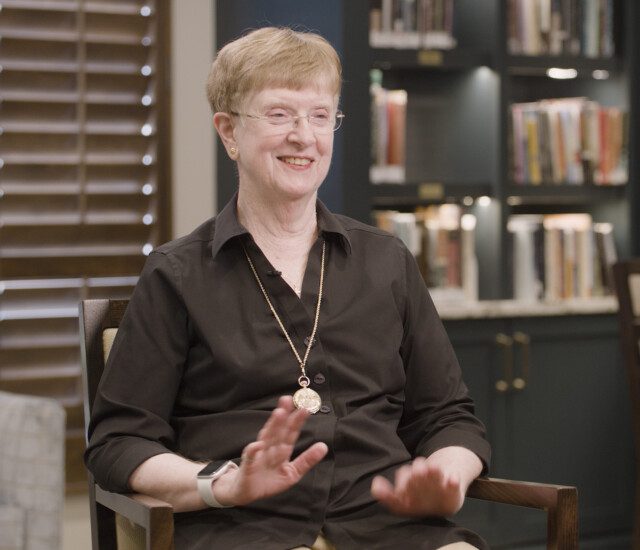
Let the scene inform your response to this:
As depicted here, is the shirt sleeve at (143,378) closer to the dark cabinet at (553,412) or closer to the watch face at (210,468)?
the watch face at (210,468)

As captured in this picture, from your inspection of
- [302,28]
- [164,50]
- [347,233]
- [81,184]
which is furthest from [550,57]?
[347,233]

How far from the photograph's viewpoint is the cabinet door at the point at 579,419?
158 inches

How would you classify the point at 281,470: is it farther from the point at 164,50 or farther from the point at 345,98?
the point at 164,50

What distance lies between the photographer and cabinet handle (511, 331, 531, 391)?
3965mm

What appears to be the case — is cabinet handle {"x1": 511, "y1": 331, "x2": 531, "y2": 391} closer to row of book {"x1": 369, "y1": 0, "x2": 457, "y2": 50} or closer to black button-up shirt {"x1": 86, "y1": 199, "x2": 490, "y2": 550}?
row of book {"x1": 369, "y1": 0, "x2": 457, "y2": 50}

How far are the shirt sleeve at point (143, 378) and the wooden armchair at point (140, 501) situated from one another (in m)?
0.09

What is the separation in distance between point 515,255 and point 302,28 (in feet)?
3.83

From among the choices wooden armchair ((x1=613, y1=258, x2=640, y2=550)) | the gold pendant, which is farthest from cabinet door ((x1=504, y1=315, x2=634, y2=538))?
the gold pendant

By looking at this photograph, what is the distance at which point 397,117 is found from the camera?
160 inches

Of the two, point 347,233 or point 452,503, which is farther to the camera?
point 347,233

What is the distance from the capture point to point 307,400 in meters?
1.95

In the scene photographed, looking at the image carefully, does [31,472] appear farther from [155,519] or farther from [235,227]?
[235,227]

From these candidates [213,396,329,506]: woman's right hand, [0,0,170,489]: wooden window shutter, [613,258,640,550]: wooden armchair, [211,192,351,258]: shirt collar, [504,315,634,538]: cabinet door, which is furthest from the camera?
[504,315,634,538]: cabinet door

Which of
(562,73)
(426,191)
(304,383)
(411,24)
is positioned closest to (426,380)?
(304,383)
